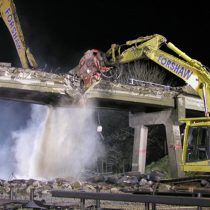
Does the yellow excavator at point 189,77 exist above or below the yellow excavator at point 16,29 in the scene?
below

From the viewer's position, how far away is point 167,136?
3288 cm

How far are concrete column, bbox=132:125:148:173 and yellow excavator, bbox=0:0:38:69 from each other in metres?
9.20

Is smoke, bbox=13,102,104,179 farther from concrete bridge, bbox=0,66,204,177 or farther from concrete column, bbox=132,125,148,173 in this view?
concrete column, bbox=132,125,148,173

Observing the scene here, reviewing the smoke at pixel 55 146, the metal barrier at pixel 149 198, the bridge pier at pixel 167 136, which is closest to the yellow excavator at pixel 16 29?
the smoke at pixel 55 146

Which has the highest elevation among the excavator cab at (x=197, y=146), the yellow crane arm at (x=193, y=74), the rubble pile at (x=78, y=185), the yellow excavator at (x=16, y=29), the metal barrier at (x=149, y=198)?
the yellow excavator at (x=16, y=29)

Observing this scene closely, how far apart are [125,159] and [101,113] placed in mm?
4753

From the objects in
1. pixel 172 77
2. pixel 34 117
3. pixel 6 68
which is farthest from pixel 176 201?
pixel 172 77

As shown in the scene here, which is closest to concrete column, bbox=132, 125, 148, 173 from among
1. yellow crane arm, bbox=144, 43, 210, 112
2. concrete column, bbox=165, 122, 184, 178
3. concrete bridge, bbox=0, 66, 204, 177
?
concrete bridge, bbox=0, 66, 204, 177

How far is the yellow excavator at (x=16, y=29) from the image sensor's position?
30312 mm

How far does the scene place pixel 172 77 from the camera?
157 feet

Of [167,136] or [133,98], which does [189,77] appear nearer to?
[133,98]

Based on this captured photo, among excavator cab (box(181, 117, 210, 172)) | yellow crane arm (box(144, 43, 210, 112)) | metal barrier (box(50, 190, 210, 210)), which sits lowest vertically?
metal barrier (box(50, 190, 210, 210))

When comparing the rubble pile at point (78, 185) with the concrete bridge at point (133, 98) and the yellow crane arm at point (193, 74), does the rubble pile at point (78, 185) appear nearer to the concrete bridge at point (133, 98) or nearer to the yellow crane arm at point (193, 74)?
the yellow crane arm at point (193, 74)

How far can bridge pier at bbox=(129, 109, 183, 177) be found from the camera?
32062 millimetres
